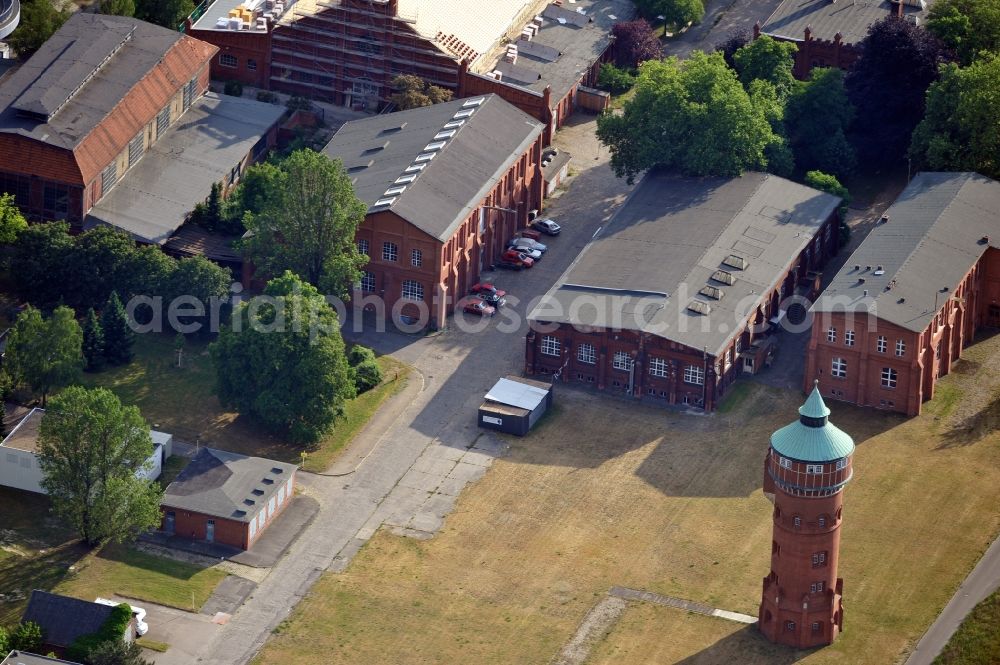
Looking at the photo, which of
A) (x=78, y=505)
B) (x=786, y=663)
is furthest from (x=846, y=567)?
(x=78, y=505)

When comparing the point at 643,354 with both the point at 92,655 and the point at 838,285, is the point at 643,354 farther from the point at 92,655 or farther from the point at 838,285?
the point at 92,655

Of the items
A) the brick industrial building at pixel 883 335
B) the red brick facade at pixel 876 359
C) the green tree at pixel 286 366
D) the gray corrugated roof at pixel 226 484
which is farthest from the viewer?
the red brick facade at pixel 876 359

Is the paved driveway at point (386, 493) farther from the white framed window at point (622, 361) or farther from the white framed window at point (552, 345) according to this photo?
the white framed window at point (622, 361)

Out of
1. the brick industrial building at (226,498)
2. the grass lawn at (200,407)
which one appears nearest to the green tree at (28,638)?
the brick industrial building at (226,498)

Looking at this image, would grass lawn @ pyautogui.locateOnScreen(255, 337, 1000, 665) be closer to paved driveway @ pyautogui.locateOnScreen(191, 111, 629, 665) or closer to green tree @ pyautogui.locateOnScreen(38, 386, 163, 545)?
paved driveway @ pyautogui.locateOnScreen(191, 111, 629, 665)

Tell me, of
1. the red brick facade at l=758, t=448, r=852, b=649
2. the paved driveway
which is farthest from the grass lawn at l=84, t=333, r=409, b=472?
the red brick facade at l=758, t=448, r=852, b=649

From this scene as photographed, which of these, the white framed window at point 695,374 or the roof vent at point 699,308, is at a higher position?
the roof vent at point 699,308
